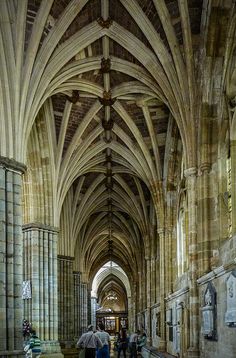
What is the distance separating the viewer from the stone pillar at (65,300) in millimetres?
34250

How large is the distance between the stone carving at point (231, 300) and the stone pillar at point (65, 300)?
68.4 ft

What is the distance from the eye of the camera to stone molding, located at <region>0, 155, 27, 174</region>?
1875 centimetres

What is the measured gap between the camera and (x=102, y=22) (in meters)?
21.4

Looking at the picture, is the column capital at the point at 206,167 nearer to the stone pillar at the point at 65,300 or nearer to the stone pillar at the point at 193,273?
the stone pillar at the point at 193,273

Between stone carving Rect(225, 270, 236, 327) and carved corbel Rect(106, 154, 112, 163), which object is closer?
stone carving Rect(225, 270, 236, 327)

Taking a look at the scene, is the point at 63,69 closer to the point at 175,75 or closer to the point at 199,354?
the point at 175,75

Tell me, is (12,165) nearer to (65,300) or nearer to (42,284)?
(42,284)

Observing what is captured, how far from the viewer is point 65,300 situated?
34.5 metres

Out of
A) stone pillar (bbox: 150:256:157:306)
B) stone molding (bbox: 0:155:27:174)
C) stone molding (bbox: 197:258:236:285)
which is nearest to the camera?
stone molding (bbox: 197:258:236:285)

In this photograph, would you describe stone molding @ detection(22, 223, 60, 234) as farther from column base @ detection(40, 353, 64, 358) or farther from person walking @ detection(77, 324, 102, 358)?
person walking @ detection(77, 324, 102, 358)

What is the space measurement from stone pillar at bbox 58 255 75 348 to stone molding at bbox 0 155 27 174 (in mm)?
15925

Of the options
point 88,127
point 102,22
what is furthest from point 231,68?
point 88,127

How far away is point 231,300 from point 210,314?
2780mm

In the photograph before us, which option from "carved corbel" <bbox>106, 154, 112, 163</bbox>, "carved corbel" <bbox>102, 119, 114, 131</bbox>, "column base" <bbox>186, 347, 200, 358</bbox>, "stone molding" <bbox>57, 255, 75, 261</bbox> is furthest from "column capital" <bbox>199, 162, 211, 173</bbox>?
"stone molding" <bbox>57, 255, 75, 261</bbox>
